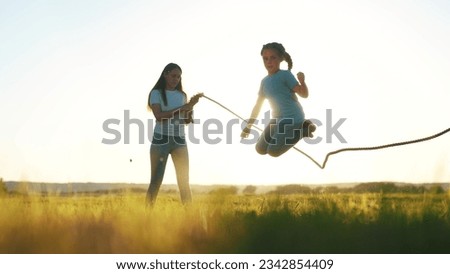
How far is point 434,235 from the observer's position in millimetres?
8891

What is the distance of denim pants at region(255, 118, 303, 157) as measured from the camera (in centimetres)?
993

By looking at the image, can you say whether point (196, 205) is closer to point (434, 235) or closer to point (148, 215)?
point (148, 215)

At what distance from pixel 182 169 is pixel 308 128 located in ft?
6.06

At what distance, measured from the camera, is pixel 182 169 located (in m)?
10.2

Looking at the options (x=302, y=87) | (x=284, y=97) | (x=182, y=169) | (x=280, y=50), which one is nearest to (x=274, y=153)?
(x=284, y=97)

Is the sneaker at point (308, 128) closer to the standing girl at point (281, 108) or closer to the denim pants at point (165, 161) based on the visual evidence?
the standing girl at point (281, 108)

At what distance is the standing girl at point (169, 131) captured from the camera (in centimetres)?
1016

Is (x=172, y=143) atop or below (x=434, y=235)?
atop

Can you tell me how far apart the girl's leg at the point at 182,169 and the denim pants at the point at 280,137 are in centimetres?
104

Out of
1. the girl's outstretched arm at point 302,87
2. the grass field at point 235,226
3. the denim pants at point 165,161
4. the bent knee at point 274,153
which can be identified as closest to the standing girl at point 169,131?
the denim pants at point 165,161

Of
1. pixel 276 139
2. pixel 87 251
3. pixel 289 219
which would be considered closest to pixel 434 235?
pixel 289 219
